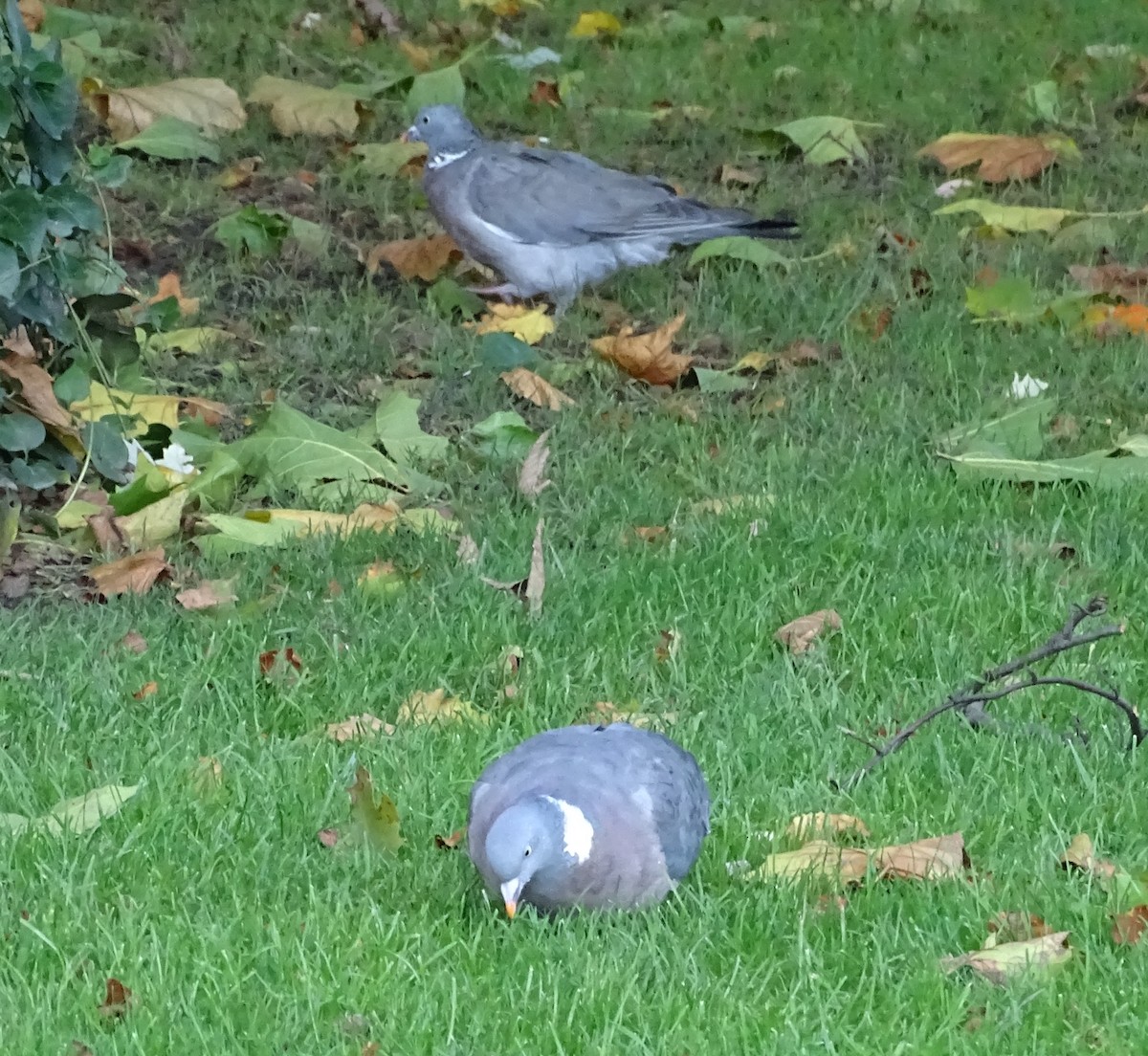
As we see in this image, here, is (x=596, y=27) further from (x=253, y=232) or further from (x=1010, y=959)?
(x=1010, y=959)

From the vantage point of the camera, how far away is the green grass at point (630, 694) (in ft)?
8.55

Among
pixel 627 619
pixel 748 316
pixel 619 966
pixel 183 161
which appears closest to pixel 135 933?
pixel 619 966

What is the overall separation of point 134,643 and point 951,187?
171 inches

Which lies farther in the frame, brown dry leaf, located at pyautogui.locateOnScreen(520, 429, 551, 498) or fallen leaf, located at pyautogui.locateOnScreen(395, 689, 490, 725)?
brown dry leaf, located at pyautogui.locateOnScreen(520, 429, 551, 498)

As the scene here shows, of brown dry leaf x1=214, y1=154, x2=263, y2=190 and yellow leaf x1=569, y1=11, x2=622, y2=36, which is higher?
brown dry leaf x1=214, y1=154, x2=263, y2=190

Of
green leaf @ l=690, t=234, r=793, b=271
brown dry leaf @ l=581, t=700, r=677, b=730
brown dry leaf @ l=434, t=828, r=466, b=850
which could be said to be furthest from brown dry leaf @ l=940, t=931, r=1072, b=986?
green leaf @ l=690, t=234, r=793, b=271

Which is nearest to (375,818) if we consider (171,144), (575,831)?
(575,831)

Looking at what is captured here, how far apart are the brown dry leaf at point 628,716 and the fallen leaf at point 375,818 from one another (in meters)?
0.62

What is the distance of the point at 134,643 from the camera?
389cm

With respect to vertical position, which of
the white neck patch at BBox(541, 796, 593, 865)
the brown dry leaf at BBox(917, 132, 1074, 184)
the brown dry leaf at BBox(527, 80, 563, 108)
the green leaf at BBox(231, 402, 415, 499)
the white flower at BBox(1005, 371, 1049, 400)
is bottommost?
the brown dry leaf at BBox(527, 80, 563, 108)

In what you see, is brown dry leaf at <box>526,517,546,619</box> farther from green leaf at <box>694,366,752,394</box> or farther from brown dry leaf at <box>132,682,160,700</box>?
green leaf at <box>694,366,752,394</box>

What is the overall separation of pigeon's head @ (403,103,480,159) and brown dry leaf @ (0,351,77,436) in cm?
241

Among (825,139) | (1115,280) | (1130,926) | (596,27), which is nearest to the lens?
(1130,926)

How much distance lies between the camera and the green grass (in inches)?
103
